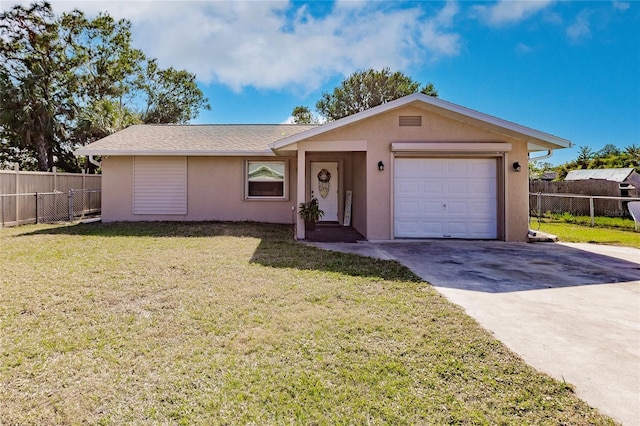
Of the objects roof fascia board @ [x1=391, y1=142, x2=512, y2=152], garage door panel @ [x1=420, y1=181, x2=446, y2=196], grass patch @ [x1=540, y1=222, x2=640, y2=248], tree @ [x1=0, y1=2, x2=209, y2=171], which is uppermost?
tree @ [x1=0, y1=2, x2=209, y2=171]

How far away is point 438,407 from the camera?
2.15 m

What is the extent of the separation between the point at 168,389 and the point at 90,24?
26.8 m

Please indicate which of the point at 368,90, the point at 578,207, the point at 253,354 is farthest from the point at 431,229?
the point at 368,90

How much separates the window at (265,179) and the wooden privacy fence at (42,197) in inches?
267

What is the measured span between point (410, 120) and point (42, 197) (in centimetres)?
1322

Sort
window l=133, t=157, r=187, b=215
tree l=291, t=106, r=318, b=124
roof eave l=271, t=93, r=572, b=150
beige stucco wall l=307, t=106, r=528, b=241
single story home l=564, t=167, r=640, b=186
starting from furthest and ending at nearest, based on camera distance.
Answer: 1. tree l=291, t=106, r=318, b=124
2. single story home l=564, t=167, r=640, b=186
3. window l=133, t=157, r=187, b=215
4. beige stucco wall l=307, t=106, r=528, b=241
5. roof eave l=271, t=93, r=572, b=150

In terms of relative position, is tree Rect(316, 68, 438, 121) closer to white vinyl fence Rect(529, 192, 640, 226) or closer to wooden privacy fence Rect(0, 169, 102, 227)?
white vinyl fence Rect(529, 192, 640, 226)

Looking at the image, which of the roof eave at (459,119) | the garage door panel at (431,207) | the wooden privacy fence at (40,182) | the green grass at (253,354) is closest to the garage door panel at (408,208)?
the garage door panel at (431,207)

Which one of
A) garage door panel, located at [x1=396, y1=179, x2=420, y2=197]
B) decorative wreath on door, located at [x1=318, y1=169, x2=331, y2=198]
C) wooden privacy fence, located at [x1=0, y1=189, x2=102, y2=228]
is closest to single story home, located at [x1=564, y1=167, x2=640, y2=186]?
garage door panel, located at [x1=396, y1=179, x2=420, y2=197]

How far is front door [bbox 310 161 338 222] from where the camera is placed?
1266 centimetres

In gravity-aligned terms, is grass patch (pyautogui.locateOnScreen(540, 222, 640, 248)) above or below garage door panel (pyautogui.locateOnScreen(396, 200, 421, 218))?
below

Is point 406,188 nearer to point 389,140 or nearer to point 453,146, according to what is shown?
point 389,140

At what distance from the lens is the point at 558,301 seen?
13.4ft

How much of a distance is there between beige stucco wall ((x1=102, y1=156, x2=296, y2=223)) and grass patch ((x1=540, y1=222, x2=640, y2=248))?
28.4 feet
